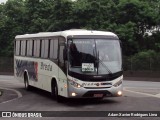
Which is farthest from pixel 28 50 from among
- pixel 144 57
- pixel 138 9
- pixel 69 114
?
pixel 138 9

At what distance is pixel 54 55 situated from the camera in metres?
20.6

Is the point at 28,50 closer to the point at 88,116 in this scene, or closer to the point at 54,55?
the point at 54,55

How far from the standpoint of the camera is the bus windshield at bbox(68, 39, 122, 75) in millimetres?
18578

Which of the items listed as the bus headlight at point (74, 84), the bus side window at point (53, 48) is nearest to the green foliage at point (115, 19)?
the bus side window at point (53, 48)

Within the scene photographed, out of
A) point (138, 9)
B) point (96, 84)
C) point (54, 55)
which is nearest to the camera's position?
point (96, 84)

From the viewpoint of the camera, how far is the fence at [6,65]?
197ft

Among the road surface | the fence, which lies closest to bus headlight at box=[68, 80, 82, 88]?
the road surface

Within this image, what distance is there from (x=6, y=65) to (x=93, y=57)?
4313 centimetres

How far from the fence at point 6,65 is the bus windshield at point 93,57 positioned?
41.7 m

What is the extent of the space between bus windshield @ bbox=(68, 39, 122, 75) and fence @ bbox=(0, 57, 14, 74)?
4175cm

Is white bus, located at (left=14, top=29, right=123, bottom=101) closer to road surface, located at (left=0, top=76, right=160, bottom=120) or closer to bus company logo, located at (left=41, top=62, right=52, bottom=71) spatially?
Result: bus company logo, located at (left=41, top=62, right=52, bottom=71)

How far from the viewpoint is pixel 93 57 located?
18.8 meters

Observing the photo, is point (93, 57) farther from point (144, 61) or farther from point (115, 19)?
point (115, 19)

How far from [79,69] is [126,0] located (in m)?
32.8
